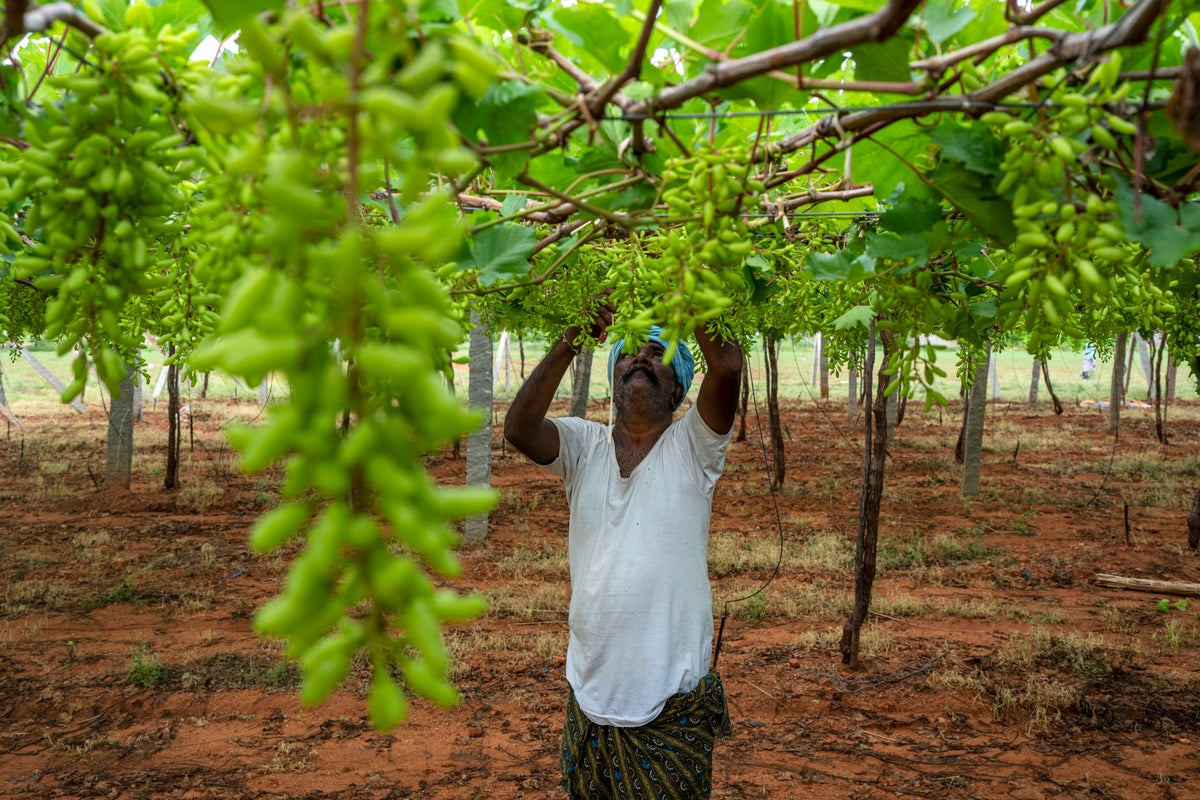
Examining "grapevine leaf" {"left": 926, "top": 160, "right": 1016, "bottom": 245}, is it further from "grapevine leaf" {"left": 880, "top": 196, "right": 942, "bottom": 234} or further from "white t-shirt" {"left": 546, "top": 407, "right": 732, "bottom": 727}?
"white t-shirt" {"left": 546, "top": 407, "right": 732, "bottom": 727}

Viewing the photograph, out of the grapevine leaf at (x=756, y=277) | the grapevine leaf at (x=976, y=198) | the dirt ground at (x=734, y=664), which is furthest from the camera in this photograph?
the dirt ground at (x=734, y=664)

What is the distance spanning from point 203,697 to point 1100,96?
5.82 m

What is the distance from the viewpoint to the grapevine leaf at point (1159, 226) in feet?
4.24

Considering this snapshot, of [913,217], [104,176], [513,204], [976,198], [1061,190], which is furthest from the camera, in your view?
[513,204]

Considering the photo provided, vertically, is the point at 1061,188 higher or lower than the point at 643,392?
higher

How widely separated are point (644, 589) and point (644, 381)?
0.77 meters

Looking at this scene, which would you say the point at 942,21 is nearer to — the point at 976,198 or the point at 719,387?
the point at 976,198

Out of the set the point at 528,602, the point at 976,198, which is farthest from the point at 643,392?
the point at 528,602

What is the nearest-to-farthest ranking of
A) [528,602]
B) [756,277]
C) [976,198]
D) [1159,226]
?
[1159,226] < [976,198] < [756,277] < [528,602]

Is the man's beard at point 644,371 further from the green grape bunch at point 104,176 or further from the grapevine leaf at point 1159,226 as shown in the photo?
the green grape bunch at point 104,176

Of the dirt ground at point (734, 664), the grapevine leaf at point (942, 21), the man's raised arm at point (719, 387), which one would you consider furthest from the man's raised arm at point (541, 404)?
the dirt ground at point (734, 664)

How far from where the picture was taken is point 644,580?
294 centimetres

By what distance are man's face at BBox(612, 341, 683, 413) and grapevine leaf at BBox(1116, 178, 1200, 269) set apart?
1973 millimetres

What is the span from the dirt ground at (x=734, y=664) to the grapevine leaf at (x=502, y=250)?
3.37 m
